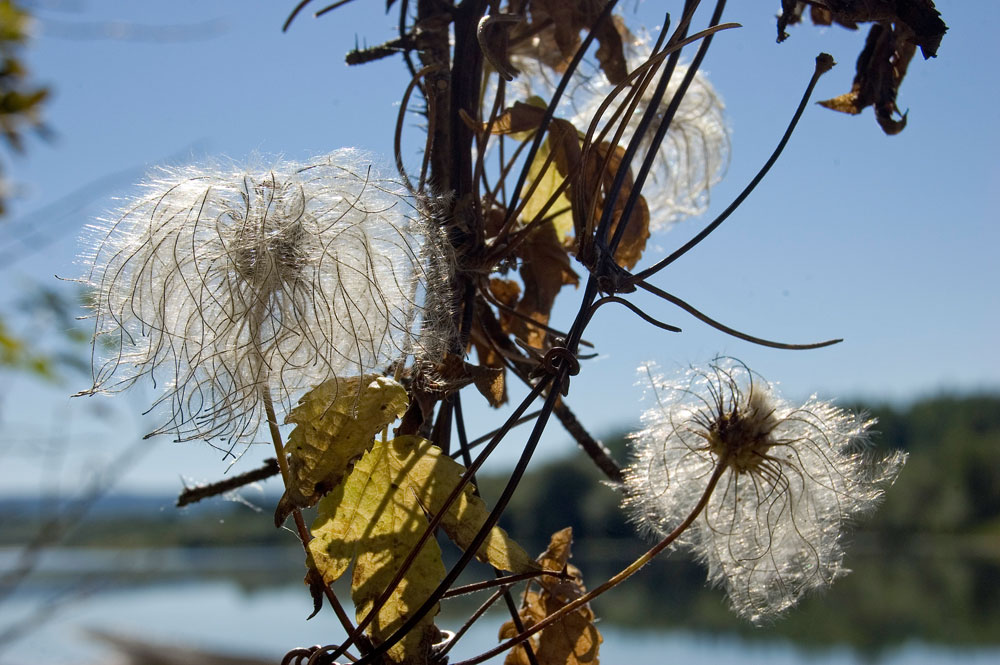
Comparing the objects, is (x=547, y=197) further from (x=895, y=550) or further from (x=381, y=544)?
(x=895, y=550)

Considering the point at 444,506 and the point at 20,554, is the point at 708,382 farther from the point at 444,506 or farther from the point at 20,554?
the point at 20,554

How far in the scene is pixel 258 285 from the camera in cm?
63

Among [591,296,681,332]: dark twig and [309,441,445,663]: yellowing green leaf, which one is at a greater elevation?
[591,296,681,332]: dark twig

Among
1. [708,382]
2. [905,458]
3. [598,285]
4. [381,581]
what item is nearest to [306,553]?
[381,581]

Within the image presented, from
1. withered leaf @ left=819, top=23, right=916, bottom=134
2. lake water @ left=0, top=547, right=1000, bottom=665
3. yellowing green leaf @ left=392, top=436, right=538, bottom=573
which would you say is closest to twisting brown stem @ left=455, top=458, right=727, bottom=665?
yellowing green leaf @ left=392, top=436, right=538, bottom=573

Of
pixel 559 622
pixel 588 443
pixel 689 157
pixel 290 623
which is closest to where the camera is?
pixel 559 622

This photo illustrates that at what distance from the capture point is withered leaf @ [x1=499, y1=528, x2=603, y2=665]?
74 cm

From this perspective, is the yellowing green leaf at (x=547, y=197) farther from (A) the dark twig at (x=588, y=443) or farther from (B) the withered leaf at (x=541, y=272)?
(A) the dark twig at (x=588, y=443)

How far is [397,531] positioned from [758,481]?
1.21 ft

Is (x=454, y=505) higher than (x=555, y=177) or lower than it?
lower

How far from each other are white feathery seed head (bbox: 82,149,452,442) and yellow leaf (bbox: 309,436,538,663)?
0.27 ft

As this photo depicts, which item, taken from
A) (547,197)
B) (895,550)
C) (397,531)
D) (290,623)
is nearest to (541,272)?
(547,197)

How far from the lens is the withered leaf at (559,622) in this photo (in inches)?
29.2

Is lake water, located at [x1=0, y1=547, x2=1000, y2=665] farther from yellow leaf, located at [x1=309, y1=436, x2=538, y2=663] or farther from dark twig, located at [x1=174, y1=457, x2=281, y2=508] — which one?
yellow leaf, located at [x1=309, y1=436, x2=538, y2=663]
